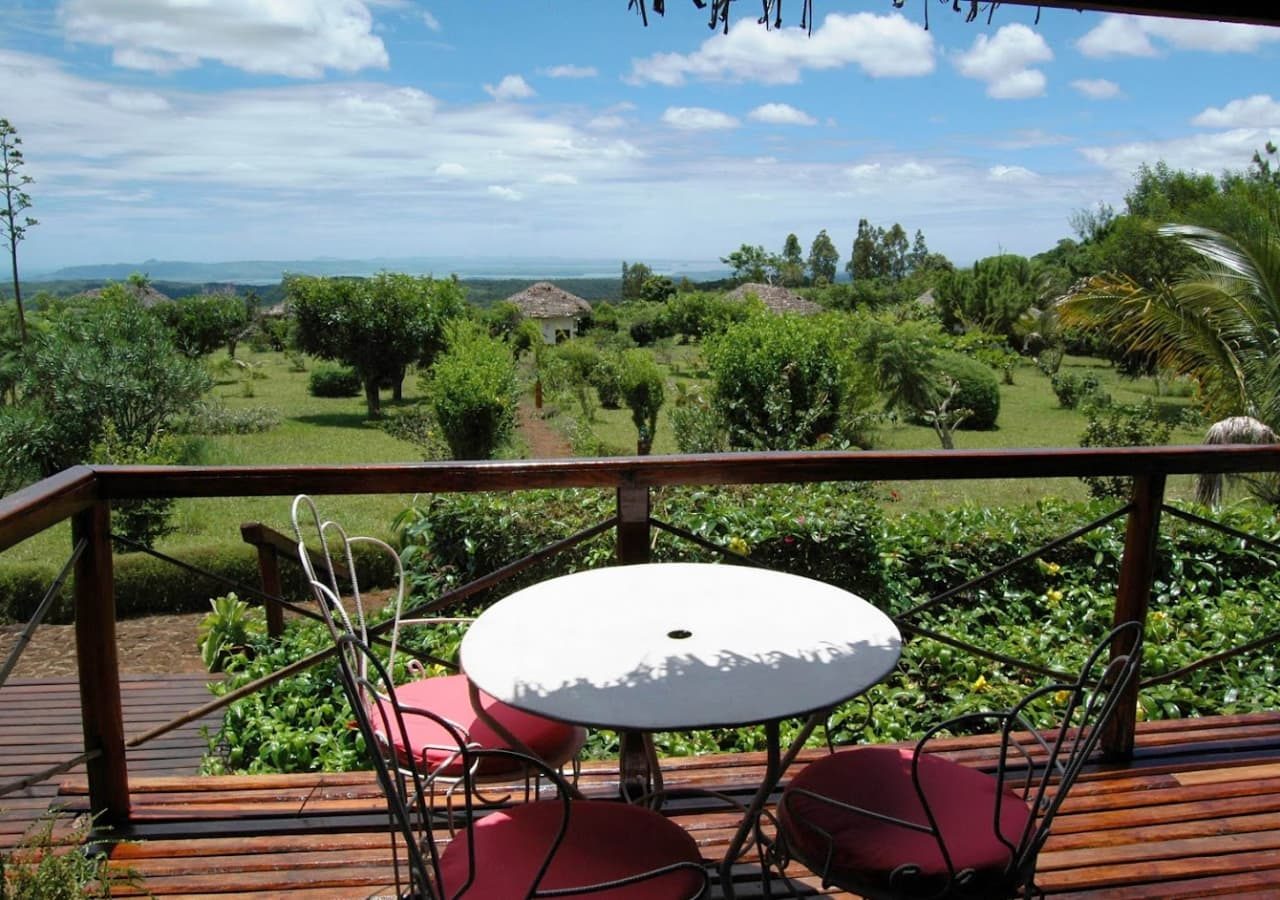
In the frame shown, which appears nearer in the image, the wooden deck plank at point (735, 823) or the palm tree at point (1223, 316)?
the wooden deck plank at point (735, 823)

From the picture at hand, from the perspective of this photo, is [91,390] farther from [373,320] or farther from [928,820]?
[928,820]

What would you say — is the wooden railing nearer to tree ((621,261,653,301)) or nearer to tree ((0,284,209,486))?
tree ((0,284,209,486))

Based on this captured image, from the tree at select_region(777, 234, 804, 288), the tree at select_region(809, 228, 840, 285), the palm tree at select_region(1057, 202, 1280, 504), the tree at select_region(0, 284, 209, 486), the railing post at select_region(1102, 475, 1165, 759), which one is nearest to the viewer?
the railing post at select_region(1102, 475, 1165, 759)

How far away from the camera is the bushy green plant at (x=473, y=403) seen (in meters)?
15.8

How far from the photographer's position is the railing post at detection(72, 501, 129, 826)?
6.90 feet

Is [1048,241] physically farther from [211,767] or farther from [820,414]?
[211,767]

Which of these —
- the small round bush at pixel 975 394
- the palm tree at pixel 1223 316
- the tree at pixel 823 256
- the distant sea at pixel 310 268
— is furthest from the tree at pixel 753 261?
the palm tree at pixel 1223 316

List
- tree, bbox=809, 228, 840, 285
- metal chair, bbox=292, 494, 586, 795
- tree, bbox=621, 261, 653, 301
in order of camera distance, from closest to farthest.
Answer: metal chair, bbox=292, 494, 586, 795 < tree, bbox=621, 261, 653, 301 < tree, bbox=809, 228, 840, 285

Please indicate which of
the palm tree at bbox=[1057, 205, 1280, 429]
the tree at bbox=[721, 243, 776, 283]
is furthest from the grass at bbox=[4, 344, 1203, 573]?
the tree at bbox=[721, 243, 776, 283]

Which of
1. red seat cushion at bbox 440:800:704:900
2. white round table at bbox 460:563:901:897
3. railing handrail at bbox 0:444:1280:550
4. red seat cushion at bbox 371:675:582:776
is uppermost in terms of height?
railing handrail at bbox 0:444:1280:550

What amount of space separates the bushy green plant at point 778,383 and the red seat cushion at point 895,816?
10.5 metres

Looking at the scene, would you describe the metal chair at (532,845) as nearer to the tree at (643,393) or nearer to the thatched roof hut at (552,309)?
the tree at (643,393)

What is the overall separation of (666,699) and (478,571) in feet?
15.9

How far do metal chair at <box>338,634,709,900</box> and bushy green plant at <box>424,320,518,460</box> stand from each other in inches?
569
